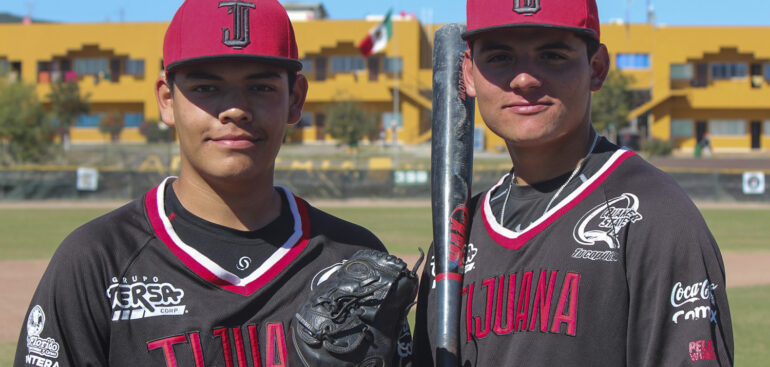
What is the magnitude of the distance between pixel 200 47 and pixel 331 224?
0.79 metres

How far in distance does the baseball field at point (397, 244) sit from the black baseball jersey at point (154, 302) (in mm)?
5260

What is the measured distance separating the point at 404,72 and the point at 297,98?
163 ft

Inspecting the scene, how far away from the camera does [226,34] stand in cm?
246

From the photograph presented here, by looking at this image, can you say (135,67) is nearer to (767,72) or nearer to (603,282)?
(767,72)

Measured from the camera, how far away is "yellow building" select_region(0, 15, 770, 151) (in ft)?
170

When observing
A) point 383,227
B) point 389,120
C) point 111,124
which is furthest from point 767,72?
point 111,124

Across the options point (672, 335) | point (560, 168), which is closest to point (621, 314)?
point (672, 335)

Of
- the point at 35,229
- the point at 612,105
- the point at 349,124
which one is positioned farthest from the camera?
the point at 612,105

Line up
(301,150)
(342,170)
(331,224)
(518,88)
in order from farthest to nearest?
(301,150), (342,170), (331,224), (518,88)

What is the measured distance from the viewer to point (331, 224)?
9.32ft

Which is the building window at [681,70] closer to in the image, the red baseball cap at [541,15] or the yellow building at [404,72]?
the yellow building at [404,72]

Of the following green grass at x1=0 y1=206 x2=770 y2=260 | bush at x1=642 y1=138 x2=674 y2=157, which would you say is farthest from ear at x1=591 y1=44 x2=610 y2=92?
bush at x1=642 y1=138 x2=674 y2=157

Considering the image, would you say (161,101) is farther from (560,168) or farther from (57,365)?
(560,168)

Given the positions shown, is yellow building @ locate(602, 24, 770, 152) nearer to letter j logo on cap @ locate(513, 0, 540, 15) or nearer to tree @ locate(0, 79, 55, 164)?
tree @ locate(0, 79, 55, 164)
